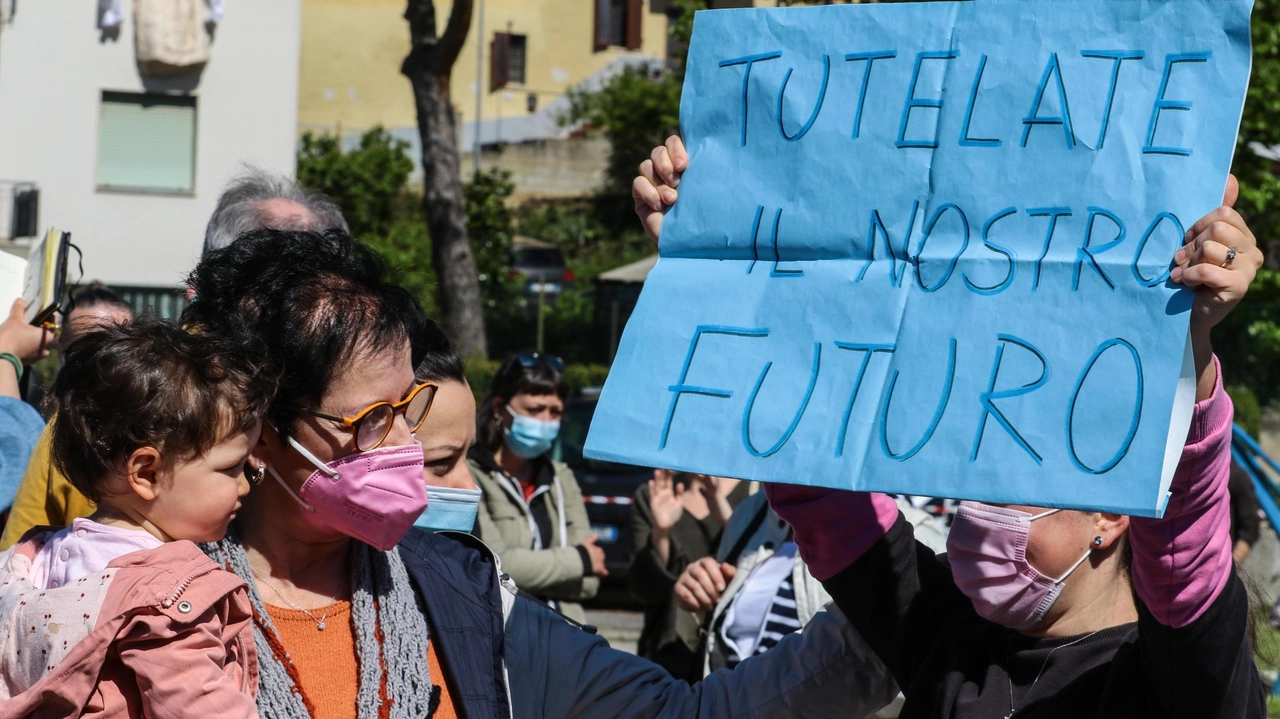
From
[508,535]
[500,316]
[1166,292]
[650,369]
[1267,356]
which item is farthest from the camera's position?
[500,316]

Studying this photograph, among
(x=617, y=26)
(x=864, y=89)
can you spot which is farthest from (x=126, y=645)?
(x=617, y=26)

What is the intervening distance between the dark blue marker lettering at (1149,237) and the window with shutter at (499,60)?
132 feet

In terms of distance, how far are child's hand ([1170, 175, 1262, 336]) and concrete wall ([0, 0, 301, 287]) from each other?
64.0 feet

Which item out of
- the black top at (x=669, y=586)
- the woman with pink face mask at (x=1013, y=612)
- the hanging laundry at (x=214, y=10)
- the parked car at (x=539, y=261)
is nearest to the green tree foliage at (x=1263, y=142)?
the black top at (x=669, y=586)

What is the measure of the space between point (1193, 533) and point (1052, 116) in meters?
0.62

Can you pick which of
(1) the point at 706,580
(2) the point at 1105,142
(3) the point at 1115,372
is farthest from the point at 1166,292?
(1) the point at 706,580

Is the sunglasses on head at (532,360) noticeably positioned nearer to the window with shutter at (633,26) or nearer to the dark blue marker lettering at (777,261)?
the dark blue marker lettering at (777,261)

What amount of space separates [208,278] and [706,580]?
7.20ft

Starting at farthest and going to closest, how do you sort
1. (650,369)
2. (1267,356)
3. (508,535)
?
(1267,356)
(508,535)
(650,369)

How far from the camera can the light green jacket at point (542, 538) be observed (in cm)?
491

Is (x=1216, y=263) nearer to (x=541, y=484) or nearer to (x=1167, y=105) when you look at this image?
(x=1167, y=105)

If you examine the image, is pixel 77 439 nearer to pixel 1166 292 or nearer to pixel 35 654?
pixel 35 654

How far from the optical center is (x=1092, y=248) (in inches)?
71.9

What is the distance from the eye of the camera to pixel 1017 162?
1904 mm
